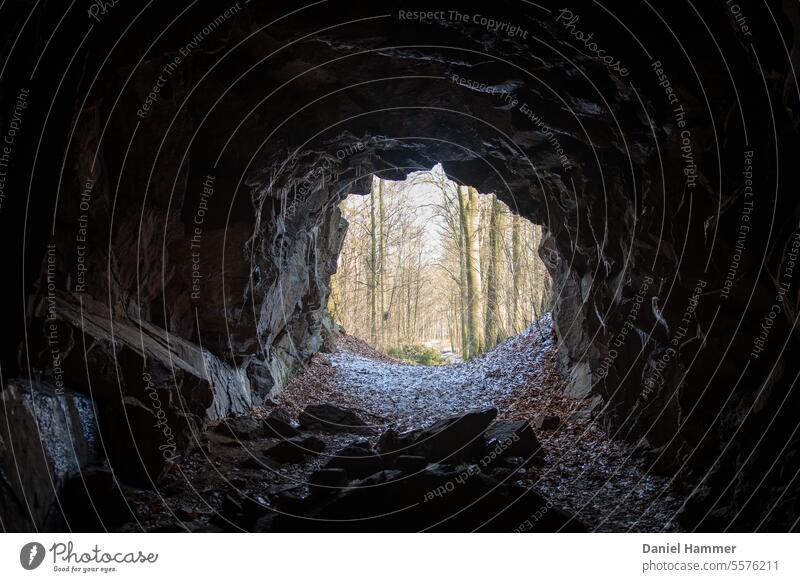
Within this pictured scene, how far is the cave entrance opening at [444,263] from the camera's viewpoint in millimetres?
24609

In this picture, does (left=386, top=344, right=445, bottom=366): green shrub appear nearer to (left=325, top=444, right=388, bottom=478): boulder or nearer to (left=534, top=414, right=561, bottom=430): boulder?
(left=534, top=414, right=561, bottom=430): boulder

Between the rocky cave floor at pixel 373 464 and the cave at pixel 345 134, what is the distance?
0.11m

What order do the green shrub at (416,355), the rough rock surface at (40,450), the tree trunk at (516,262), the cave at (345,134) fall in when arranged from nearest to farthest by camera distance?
the rough rock surface at (40,450)
the cave at (345,134)
the tree trunk at (516,262)
the green shrub at (416,355)

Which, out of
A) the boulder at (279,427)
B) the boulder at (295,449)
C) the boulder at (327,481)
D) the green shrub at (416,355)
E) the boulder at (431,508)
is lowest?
the boulder at (431,508)

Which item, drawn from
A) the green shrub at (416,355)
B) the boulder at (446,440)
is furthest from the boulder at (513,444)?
the green shrub at (416,355)

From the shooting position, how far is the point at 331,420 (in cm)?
1193

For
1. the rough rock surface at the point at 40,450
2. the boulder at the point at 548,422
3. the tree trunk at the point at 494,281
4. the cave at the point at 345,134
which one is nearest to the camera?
the rough rock surface at the point at 40,450

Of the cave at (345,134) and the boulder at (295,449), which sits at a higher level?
the cave at (345,134)

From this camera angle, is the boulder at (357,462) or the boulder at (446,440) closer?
the boulder at (357,462)

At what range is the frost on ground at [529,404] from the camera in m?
7.42

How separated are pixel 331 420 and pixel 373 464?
3225 millimetres

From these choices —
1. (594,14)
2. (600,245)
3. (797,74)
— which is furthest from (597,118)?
(797,74)

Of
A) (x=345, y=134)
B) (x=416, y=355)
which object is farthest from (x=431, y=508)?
(x=416, y=355)
